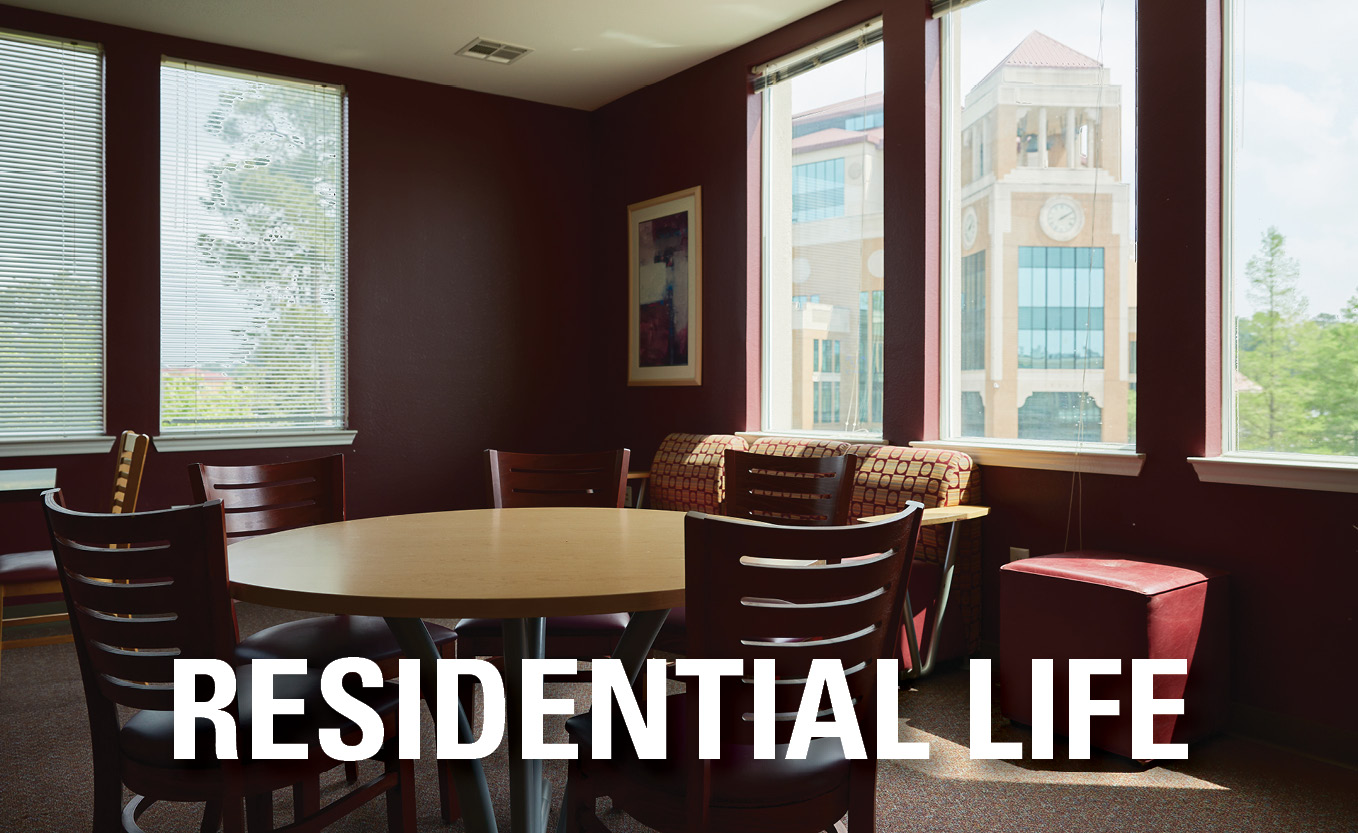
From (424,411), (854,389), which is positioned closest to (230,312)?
(424,411)

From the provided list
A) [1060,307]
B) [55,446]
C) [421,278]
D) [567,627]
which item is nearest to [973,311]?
[1060,307]

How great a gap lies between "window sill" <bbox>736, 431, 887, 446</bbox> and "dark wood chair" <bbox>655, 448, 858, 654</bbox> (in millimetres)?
1515

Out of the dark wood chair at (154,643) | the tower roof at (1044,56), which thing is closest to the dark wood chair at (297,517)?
the dark wood chair at (154,643)

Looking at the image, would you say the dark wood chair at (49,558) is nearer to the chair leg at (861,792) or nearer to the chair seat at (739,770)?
the chair seat at (739,770)

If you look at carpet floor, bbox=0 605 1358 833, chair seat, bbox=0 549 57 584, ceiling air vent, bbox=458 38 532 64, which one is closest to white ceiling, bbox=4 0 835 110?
ceiling air vent, bbox=458 38 532 64

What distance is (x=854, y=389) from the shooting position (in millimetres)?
4535

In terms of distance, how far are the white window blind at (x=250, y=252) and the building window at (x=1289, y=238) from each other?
4449 mm

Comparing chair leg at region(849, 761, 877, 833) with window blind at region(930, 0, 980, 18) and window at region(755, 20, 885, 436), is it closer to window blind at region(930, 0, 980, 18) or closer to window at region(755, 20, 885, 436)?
window at region(755, 20, 885, 436)

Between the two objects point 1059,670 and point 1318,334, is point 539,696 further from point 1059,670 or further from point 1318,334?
point 1318,334

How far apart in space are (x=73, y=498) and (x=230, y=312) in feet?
3.96

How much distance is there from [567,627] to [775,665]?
117cm

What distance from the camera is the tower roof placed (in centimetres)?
364

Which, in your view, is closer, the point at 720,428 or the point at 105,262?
the point at 105,262

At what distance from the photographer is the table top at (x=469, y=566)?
153cm
